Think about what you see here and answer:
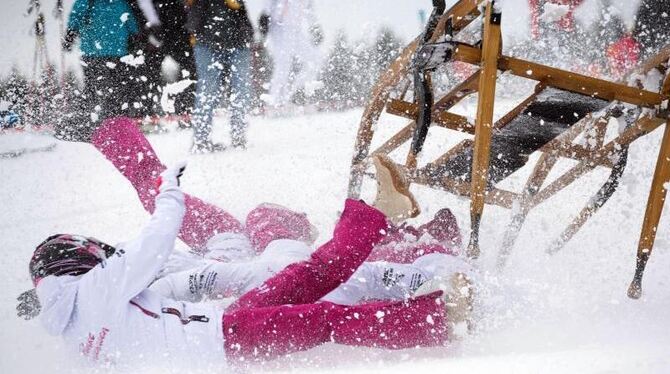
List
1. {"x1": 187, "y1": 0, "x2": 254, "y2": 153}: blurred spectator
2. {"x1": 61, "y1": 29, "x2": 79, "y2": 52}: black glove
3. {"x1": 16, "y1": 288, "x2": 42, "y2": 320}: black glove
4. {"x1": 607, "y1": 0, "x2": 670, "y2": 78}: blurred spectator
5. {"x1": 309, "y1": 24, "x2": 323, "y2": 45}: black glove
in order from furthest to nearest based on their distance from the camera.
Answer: {"x1": 309, "y1": 24, "x2": 323, "y2": 45}: black glove < {"x1": 607, "y1": 0, "x2": 670, "y2": 78}: blurred spectator < {"x1": 187, "y1": 0, "x2": 254, "y2": 153}: blurred spectator < {"x1": 61, "y1": 29, "x2": 79, "y2": 52}: black glove < {"x1": 16, "y1": 288, "x2": 42, "y2": 320}: black glove

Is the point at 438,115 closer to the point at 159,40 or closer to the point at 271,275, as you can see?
the point at 271,275

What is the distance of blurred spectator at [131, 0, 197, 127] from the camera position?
13.5 ft

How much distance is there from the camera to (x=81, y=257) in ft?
5.31

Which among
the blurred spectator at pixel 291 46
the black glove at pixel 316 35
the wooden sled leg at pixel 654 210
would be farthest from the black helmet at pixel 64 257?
the black glove at pixel 316 35

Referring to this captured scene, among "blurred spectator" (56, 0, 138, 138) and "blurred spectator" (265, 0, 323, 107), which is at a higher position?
"blurred spectator" (265, 0, 323, 107)

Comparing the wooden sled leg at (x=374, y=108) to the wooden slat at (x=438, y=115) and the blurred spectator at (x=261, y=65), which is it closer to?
the wooden slat at (x=438, y=115)

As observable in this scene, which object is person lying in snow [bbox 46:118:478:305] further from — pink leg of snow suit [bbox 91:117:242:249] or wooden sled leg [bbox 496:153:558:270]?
wooden sled leg [bbox 496:153:558:270]

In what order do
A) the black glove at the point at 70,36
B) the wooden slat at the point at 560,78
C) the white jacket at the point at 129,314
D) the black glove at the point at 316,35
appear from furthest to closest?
the black glove at the point at 316,35, the black glove at the point at 70,36, the wooden slat at the point at 560,78, the white jacket at the point at 129,314

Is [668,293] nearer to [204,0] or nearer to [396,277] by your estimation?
[396,277]

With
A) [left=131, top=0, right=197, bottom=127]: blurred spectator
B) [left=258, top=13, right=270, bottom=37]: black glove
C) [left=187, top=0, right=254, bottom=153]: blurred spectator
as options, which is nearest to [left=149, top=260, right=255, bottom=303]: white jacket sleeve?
[left=187, top=0, right=254, bottom=153]: blurred spectator

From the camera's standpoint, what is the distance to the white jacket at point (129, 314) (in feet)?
4.83

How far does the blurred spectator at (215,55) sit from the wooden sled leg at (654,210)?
325 cm

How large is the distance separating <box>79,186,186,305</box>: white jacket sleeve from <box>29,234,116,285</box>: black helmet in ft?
0.32

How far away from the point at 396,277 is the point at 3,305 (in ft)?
5.49
